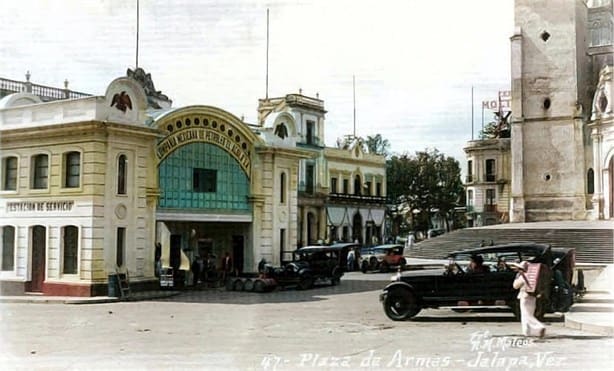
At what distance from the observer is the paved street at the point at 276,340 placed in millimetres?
9641

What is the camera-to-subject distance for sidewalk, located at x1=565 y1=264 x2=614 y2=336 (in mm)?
12077

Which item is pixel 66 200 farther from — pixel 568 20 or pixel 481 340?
pixel 568 20

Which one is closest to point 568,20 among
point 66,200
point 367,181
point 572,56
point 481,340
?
point 572,56

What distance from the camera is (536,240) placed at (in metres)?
32.4

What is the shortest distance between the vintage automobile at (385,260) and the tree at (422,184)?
91.8 ft

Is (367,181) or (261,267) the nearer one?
(261,267)

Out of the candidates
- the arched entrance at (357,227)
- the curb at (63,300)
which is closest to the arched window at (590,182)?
the arched entrance at (357,227)

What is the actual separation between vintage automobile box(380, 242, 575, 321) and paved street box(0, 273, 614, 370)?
35 cm

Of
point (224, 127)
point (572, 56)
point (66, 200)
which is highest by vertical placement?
point (572, 56)

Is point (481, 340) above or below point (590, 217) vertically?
below

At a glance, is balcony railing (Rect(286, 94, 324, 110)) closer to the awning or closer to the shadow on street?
the awning

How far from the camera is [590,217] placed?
4156cm

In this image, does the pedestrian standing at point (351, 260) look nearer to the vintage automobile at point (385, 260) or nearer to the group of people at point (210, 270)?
the vintage automobile at point (385, 260)

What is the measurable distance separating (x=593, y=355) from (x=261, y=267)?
55.6 feet
